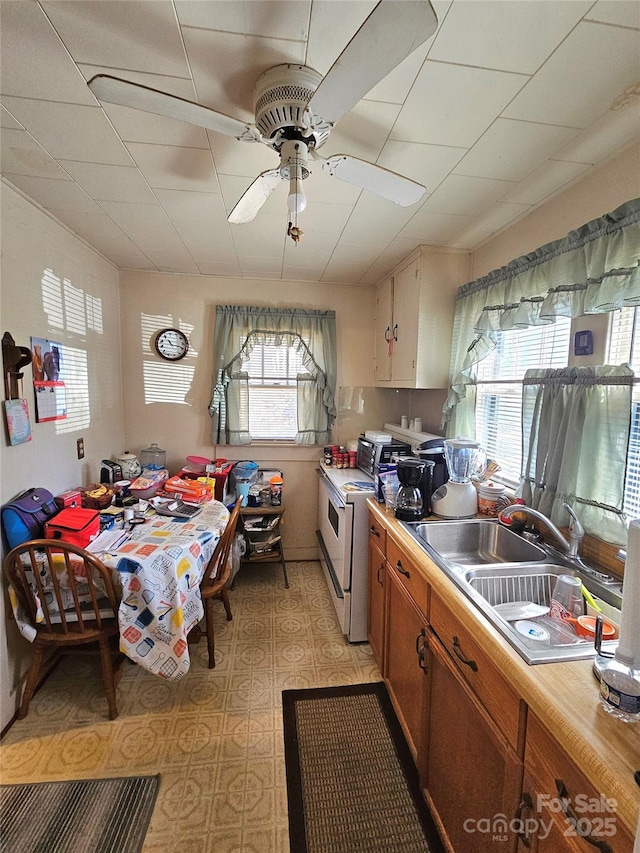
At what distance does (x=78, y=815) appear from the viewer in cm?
131

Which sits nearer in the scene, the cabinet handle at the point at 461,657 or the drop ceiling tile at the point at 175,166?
the cabinet handle at the point at 461,657

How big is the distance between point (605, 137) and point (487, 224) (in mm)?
690

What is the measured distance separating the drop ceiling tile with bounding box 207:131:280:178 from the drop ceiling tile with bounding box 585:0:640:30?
3.04 feet

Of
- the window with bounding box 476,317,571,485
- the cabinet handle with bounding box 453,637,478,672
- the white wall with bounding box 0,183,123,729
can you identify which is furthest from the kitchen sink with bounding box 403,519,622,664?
the white wall with bounding box 0,183,123,729

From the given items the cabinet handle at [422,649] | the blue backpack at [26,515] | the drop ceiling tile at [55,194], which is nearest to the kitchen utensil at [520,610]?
the cabinet handle at [422,649]

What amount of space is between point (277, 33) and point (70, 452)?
7.32ft

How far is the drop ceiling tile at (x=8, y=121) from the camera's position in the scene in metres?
1.19

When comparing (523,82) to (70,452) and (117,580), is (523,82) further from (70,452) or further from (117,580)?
(70,452)

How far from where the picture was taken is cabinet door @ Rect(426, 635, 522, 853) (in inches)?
34.7

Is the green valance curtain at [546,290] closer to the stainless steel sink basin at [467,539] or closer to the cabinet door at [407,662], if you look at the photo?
the stainless steel sink basin at [467,539]

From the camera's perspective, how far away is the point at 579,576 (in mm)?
1266

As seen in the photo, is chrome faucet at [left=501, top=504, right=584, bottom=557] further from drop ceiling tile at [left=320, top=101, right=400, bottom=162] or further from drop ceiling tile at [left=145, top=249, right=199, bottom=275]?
drop ceiling tile at [left=145, top=249, right=199, bottom=275]

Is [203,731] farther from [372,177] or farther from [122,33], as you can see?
[122,33]

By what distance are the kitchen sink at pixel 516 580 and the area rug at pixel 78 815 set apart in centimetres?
144
